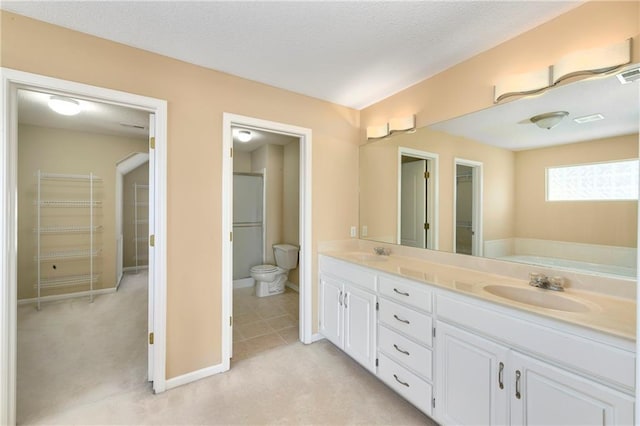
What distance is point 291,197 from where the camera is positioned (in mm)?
4391

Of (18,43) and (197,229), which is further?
(197,229)

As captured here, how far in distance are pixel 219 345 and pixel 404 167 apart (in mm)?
2263

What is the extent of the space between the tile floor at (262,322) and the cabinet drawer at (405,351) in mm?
1106

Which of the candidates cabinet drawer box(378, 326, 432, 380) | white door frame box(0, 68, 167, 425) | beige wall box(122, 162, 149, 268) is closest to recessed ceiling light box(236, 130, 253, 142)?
white door frame box(0, 68, 167, 425)

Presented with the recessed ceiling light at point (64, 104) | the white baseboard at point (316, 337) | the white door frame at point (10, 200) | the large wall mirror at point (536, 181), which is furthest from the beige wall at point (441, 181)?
the recessed ceiling light at point (64, 104)

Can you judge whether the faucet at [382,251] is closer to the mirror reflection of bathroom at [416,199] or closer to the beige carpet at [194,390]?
the mirror reflection of bathroom at [416,199]

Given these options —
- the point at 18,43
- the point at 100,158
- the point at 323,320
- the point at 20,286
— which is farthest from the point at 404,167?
the point at 20,286

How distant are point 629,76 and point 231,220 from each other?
2579 millimetres

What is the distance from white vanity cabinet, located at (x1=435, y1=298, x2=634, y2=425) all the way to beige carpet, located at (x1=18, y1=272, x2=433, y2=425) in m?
0.45

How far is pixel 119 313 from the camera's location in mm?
3301

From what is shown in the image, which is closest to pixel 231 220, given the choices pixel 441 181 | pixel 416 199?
pixel 416 199

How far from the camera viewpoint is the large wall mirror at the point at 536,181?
1392 mm

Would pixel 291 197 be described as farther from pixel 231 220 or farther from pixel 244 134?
pixel 231 220

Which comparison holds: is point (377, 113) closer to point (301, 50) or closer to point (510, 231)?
point (301, 50)
